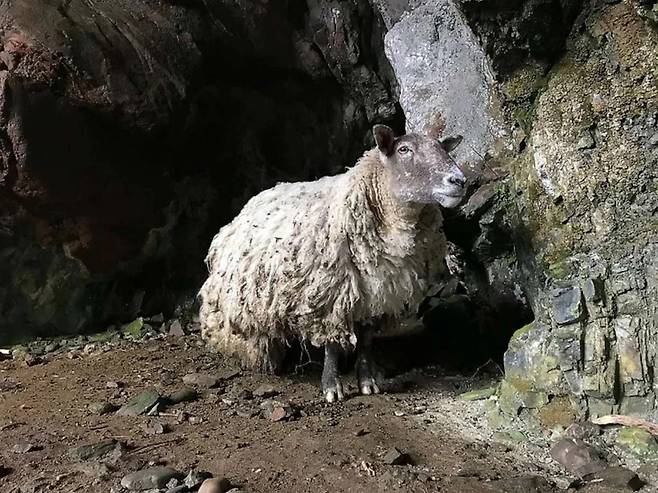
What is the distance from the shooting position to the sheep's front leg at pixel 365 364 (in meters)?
3.71

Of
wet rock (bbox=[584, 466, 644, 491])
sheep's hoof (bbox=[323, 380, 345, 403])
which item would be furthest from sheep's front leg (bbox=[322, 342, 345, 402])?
wet rock (bbox=[584, 466, 644, 491])

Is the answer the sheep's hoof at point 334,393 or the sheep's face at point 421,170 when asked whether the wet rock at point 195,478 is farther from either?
the sheep's face at point 421,170

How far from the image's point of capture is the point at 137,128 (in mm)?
4938

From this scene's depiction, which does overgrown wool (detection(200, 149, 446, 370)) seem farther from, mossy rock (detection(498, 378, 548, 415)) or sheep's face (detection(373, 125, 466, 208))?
mossy rock (detection(498, 378, 548, 415))

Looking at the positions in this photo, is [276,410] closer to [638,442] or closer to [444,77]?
[638,442]

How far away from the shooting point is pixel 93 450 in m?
2.81

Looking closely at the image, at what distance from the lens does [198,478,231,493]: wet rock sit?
2379 mm

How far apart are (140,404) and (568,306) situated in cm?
224

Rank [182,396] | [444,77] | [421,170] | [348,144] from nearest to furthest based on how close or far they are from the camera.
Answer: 1. [421,170]
2. [182,396]
3. [444,77]
4. [348,144]

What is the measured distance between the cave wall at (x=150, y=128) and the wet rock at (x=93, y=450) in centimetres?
Result: 237

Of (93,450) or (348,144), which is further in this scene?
(348,144)

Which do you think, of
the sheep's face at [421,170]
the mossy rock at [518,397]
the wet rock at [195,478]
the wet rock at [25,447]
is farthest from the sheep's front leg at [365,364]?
the wet rock at [25,447]

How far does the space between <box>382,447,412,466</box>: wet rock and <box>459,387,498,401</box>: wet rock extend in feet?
2.64

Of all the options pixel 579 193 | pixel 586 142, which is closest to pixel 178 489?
pixel 579 193
